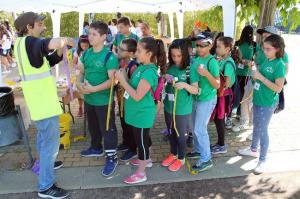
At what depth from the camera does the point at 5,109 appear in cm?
381

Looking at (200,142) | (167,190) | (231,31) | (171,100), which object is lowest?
(167,190)

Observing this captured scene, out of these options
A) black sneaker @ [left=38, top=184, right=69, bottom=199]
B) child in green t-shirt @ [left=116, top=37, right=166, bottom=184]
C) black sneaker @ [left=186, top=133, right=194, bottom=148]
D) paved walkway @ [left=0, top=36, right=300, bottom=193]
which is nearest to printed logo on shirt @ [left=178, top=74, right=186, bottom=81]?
child in green t-shirt @ [left=116, top=37, right=166, bottom=184]

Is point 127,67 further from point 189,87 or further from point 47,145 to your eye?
point 47,145

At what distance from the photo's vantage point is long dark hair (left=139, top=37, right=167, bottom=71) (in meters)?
3.30

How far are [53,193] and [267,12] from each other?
4.21 m

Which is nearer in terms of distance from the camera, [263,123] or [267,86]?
[267,86]

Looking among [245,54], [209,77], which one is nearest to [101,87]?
[209,77]

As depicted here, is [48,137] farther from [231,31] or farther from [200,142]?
[231,31]

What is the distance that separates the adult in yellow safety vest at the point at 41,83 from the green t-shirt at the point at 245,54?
3061 millimetres

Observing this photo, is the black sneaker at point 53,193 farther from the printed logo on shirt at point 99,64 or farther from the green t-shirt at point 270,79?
the green t-shirt at point 270,79

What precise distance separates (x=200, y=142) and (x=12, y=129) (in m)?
2.35

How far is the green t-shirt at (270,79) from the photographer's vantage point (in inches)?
138

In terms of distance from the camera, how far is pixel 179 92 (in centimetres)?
363

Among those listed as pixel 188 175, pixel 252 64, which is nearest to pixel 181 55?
pixel 188 175
